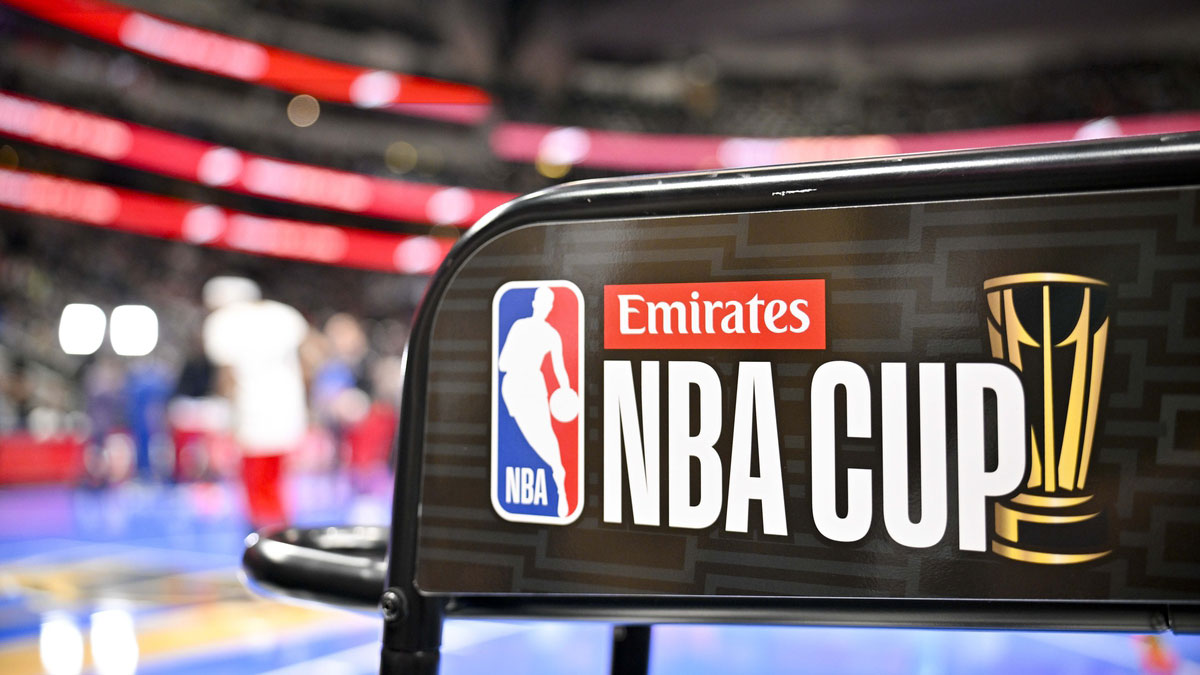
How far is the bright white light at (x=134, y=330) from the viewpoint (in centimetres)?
1297

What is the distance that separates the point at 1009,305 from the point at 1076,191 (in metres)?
Result: 0.08

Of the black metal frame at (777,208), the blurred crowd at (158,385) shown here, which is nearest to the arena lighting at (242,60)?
the blurred crowd at (158,385)

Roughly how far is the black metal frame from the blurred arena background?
180cm

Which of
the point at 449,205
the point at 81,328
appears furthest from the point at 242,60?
the point at 81,328

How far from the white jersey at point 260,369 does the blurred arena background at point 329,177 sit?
0.40 ft

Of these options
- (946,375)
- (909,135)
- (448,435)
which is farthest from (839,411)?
(909,135)

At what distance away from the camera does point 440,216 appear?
13.8m

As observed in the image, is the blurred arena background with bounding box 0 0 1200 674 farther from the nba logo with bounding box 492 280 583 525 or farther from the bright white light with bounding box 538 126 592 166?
the nba logo with bounding box 492 280 583 525

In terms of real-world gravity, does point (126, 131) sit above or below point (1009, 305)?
above

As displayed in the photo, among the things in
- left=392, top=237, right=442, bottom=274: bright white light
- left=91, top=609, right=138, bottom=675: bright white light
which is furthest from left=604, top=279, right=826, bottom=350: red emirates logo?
left=392, top=237, right=442, bottom=274: bright white light

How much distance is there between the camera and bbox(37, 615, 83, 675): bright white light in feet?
7.61

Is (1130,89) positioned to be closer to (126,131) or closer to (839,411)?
(126,131)

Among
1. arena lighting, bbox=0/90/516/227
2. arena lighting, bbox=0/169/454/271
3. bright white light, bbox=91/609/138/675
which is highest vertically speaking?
arena lighting, bbox=0/90/516/227

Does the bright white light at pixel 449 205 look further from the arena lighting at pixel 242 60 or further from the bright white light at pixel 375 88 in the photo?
the bright white light at pixel 375 88
